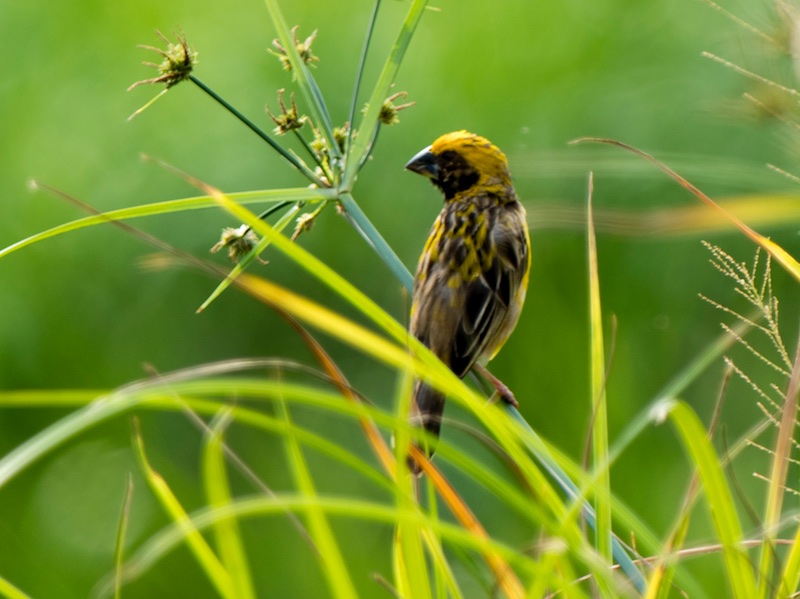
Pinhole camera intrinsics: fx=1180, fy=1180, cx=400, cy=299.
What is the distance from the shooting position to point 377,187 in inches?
199

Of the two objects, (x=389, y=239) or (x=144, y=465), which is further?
(x=389, y=239)

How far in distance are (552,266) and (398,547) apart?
3.76 meters

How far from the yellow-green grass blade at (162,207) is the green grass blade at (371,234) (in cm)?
6

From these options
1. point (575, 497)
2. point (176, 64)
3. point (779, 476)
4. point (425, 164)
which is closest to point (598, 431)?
point (575, 497)

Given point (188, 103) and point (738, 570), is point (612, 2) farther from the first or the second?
point (738, 570)

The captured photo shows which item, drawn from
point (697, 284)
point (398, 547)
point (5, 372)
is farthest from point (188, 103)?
point (398, 547)

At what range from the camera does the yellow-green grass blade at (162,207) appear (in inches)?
55.9

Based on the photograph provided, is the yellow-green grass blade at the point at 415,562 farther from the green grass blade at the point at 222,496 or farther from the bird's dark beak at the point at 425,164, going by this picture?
the bird's dark beak at the point at 425,164

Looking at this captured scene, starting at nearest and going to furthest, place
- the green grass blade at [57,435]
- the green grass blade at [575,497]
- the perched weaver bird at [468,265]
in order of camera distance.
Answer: the green grass blade at [57,435] < the green grass blade at [575,497] < the perched weaver bird at [468,265]

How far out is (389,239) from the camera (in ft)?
16.2

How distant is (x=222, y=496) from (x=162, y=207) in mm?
505

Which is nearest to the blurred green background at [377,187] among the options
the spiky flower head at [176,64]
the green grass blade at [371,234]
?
the green grass blade at [371,234]

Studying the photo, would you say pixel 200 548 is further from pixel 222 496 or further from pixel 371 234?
pixel 371 234

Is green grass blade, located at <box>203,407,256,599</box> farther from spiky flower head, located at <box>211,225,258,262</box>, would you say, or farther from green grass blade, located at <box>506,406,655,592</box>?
spiky flower head, located at <box>211,225,258,262</box>
